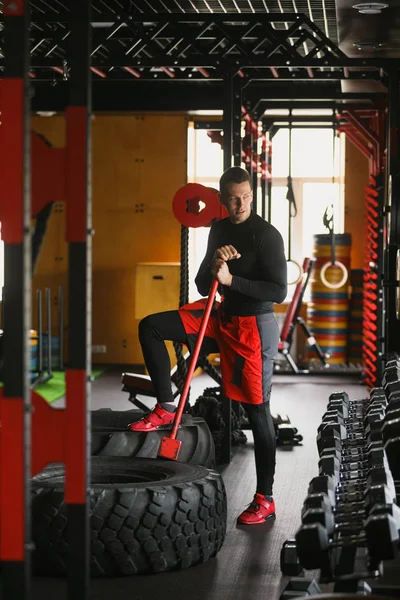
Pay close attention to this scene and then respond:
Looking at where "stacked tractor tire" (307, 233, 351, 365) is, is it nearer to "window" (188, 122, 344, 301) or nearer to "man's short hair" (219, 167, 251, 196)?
"window" (188, 122, 344, 301)

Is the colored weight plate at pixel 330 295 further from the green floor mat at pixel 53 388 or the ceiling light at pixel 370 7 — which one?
the ceiling light at pixel 370 7

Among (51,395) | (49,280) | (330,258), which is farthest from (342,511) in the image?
(49,280)

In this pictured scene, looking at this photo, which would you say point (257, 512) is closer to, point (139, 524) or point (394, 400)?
point (139, 524)

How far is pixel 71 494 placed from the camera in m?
2.54

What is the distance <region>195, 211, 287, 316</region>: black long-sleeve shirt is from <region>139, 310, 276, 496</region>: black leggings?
0.29 meters

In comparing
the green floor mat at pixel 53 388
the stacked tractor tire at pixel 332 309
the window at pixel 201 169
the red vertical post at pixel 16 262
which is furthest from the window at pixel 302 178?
the red vertical post at pixel 16 262

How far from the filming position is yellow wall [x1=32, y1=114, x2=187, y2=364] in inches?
488

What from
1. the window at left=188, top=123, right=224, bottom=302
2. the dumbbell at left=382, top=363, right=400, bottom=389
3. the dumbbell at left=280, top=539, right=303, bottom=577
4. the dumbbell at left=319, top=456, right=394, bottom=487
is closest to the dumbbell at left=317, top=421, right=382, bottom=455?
the dumbbell at left=319, top=456, right=394, bottom=487

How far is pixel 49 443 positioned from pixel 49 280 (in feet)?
33.1

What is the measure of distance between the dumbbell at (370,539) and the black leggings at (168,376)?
1.86 meters

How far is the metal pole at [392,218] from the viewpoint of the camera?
19.0ft

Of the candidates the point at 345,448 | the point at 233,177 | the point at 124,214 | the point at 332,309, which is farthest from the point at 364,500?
the point at 124,214

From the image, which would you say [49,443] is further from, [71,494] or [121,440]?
[121,440]

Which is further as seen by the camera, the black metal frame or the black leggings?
the black metal frame
